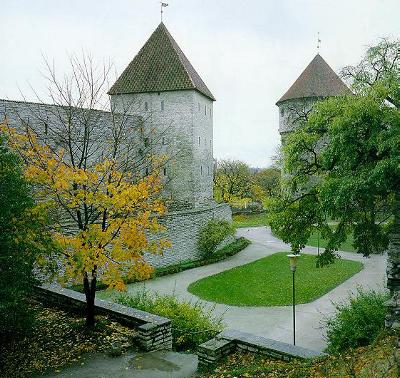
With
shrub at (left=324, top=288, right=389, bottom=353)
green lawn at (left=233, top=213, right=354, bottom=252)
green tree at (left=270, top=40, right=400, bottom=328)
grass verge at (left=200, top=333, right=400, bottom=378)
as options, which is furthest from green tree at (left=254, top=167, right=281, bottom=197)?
grass verge at (left=200, top=333, right=400, bottom=378)

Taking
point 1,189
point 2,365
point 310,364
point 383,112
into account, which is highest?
point 383,112

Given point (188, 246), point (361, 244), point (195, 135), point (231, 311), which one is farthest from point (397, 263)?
point (195, 135)

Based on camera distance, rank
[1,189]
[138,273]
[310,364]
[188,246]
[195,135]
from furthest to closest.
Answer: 1. [195,135]
2. [188,246]
3. [138,273]
4. [1,189]
5. [310,364]

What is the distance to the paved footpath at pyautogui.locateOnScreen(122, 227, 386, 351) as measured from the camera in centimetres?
1425

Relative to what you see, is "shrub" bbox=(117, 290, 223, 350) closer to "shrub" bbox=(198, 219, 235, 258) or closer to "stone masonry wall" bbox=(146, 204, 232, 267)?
"stone masonry wall" bbox=(146, 204, 232, 267)

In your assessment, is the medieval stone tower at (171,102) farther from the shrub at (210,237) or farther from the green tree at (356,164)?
the green tree at (356,164)

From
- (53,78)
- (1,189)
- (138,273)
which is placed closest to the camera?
(1,189)

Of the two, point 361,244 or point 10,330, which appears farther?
point 361,244

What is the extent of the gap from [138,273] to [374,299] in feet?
19.3

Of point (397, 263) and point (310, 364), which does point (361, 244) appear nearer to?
point (397, 263)

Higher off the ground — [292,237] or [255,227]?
[292,237]

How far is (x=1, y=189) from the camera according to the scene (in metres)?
8.55

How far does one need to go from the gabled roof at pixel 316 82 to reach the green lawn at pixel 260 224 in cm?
1258

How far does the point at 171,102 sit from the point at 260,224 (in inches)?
813
